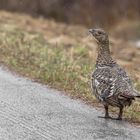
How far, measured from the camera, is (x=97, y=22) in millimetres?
26375

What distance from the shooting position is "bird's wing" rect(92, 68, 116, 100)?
8.58 metres

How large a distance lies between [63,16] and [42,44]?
11.1 meters

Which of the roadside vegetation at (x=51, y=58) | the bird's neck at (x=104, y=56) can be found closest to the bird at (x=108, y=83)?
the bird's neck at (x=104, y=56)

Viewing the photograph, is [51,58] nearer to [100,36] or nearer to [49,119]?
[100,36]

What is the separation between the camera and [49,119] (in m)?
8.73

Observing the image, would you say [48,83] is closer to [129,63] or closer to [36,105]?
[36,105]

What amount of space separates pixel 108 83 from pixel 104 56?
0.65m

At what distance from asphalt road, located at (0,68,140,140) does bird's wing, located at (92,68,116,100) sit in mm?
398

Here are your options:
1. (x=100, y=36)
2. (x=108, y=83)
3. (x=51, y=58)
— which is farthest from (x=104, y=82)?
(x=51, y=58)

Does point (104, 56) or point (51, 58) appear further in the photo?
point (51, 58)

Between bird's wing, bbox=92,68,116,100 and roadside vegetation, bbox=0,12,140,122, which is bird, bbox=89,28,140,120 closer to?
bird's wing, bbox=92,68,116,100

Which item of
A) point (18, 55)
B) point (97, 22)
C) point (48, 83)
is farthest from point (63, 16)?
point (48, 83)

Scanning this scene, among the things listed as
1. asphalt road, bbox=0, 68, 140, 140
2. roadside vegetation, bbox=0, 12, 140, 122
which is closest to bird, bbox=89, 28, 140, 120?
asphalt road, bbox=0, 68, 140, 140

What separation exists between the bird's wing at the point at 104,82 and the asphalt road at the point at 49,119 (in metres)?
0.40
